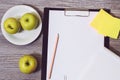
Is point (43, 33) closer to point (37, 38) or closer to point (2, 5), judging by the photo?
point (37, 38)

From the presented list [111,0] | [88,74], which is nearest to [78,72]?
[88,74]

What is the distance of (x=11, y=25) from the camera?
748 millimetres

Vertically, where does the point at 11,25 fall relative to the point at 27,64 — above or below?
above

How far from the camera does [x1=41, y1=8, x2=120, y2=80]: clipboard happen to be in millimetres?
763

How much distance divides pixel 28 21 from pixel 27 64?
0.39ft

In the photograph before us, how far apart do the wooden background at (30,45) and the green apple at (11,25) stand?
0.04 m

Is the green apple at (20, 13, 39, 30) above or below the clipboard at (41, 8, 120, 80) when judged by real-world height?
above

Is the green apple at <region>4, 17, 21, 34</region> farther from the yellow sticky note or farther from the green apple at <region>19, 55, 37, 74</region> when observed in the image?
the yellow sticky note

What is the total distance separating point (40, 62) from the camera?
78 centimetres

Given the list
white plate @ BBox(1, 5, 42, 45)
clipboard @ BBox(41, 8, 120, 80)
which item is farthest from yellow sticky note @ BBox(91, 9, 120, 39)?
white plate @ BBox(1, 5, 42, 45)

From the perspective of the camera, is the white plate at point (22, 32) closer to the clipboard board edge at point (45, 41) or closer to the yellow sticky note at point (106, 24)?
the clipboard board edge at point (45, 41)

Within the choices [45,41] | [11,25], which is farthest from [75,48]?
[11,25]

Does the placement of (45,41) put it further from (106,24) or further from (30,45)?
(106,24)

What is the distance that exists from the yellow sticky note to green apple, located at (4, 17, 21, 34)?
218 mm
